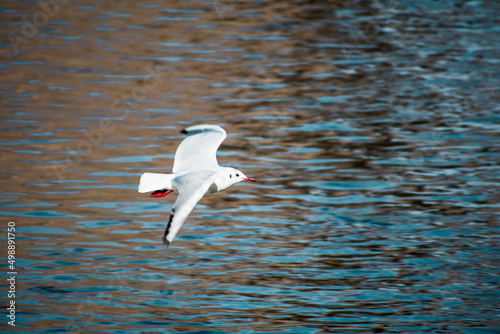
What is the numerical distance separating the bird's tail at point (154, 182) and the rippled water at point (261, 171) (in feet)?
4.60

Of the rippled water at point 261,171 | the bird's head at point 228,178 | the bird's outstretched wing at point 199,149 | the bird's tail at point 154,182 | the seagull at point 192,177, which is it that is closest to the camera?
the seagull at point 192,177

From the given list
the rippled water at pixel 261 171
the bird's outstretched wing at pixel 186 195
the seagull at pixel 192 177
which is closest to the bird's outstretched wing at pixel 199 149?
the seagull at pixel 192 177

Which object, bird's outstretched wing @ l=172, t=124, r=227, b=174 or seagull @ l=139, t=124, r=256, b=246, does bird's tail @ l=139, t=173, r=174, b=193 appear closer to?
seagull @ l=139, t=124, r=256, b=246

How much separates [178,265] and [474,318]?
356 centimetres

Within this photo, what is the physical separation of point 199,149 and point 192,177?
1.34 m

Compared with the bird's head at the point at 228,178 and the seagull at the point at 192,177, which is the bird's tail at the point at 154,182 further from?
the bird's head at the point at 228,178

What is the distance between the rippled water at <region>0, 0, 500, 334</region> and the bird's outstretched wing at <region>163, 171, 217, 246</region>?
1.47 metres

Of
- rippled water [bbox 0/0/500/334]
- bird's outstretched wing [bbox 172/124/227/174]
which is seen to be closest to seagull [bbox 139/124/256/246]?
bird's outstretched wing [bbox 172/124/227/174]

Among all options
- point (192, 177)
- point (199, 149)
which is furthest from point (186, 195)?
point (199, 149)

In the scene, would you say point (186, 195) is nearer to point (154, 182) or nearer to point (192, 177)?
point (192, 177)

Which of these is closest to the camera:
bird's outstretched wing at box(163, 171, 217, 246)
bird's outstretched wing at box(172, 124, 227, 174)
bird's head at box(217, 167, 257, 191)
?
bird's outstretched wing at box(163, 171, 217, 246)

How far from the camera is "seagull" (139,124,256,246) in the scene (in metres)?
7.71

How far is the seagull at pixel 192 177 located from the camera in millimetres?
7711

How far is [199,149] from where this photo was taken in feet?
33.6
